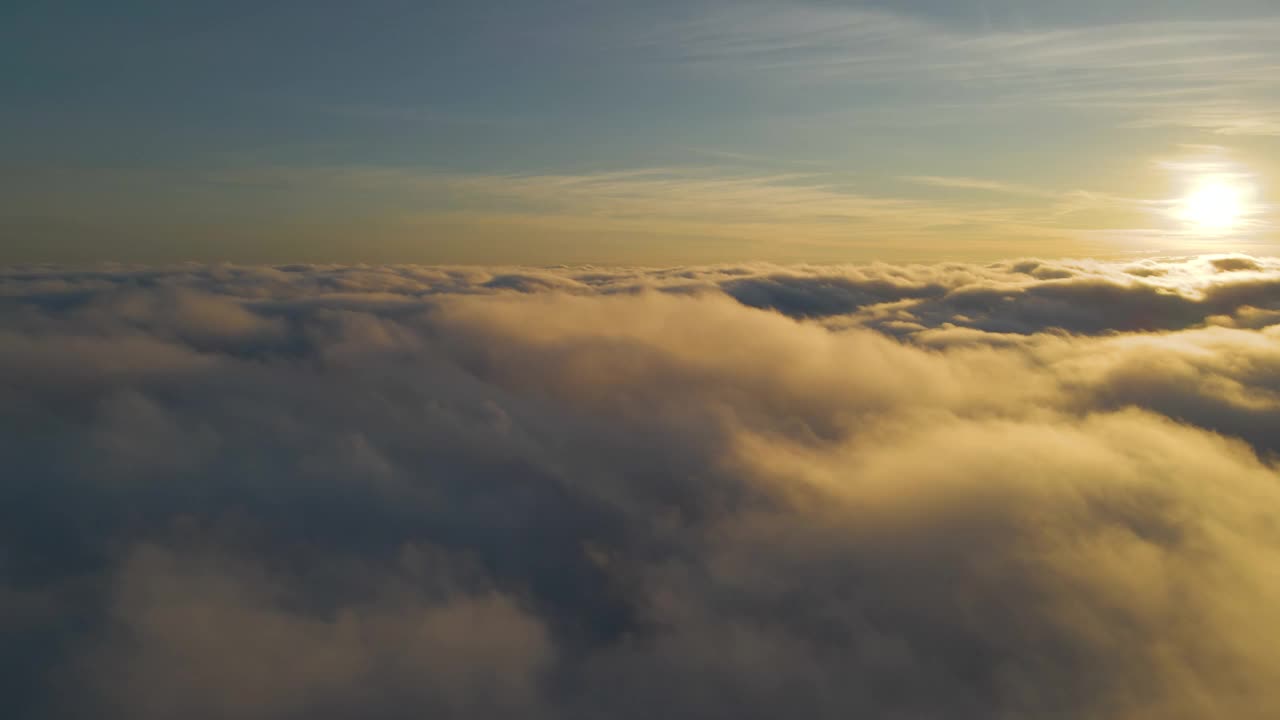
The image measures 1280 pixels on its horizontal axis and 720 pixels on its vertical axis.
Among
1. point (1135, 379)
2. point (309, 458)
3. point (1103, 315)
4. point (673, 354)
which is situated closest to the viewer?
point (309, 458)

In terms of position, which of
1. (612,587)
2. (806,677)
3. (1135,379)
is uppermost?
(1135,379)

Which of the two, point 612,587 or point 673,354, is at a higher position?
point 673,354

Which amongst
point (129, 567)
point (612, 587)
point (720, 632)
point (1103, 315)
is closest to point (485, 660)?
point (720, 632)

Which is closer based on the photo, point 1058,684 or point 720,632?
point 1058,684

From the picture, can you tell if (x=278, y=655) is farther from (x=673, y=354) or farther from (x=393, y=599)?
(x=673, y=354)

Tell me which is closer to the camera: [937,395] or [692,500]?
[692,500]

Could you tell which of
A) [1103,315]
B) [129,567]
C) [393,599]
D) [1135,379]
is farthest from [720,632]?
[1103,315]

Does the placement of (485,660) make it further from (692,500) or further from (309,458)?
(309,458)

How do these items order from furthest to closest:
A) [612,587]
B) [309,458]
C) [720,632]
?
[309,458] → [612,587] → [720,632]

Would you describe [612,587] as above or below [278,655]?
below
